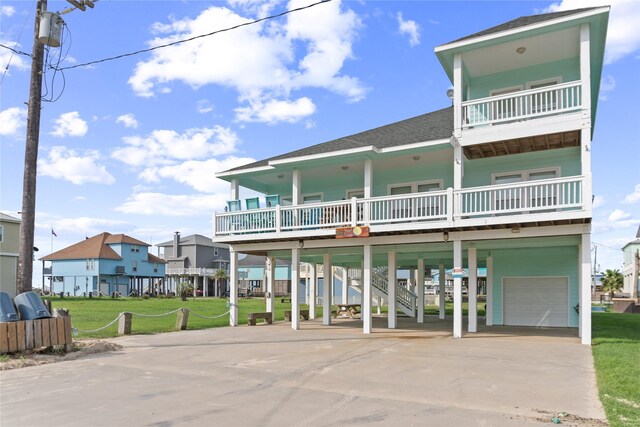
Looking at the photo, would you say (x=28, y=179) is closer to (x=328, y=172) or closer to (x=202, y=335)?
(x=202, y=335)

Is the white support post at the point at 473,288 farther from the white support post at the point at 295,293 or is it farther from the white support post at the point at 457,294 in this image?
the white support post at the point at 295,293

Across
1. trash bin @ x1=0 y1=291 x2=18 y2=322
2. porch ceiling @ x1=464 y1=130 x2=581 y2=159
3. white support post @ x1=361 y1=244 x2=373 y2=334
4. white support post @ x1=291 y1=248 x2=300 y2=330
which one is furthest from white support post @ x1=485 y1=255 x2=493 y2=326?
trash bin @ x1=0 y1=291 x2=18 y2=322

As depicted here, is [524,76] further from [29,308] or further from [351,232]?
[29,308]

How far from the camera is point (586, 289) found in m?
14.3

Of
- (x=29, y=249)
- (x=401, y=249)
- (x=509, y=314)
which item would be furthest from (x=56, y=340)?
(x=509, y=314)

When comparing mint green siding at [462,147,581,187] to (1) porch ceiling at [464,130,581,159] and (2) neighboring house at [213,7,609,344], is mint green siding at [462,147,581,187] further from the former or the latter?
(1) porch ceiling at [464,130,581,159]

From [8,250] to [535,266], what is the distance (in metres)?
32.0

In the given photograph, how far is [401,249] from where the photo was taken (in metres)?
19.0

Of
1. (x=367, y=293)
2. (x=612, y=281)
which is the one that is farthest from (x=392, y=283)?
(x=612, y=281)

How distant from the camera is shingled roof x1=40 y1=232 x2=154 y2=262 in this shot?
6850 centimetres

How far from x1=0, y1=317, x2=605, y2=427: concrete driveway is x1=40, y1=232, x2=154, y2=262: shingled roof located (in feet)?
195

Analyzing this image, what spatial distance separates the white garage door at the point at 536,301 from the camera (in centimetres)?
1997

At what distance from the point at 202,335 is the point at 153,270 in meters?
61.6

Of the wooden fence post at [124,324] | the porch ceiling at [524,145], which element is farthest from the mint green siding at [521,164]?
the wooden fence post at [124,324]
